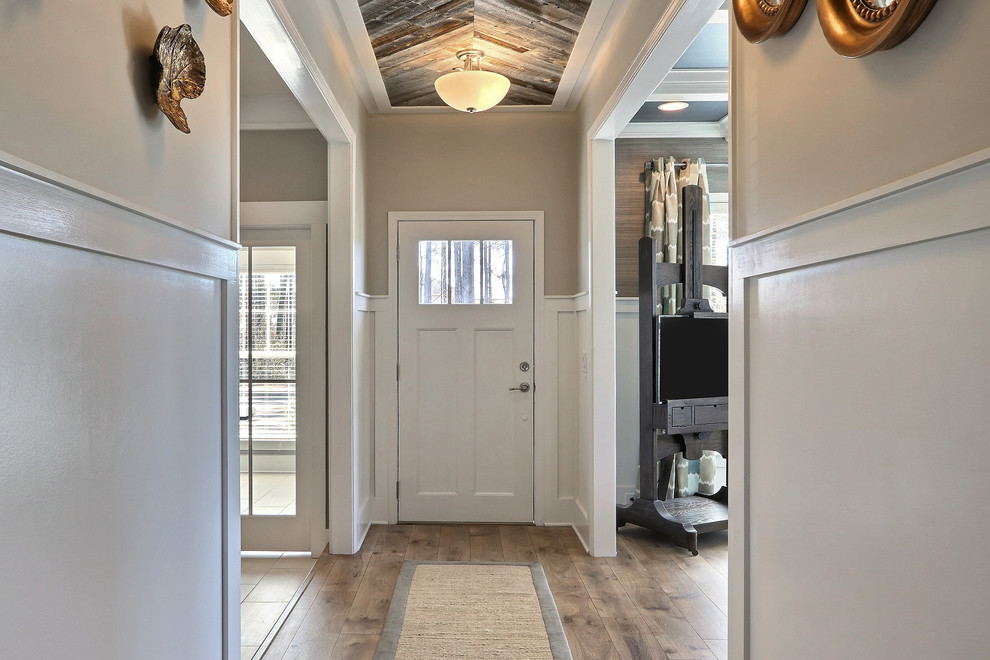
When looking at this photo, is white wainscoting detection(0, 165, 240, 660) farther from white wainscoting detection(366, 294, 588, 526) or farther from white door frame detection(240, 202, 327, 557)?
white wainscoting detection(366, 294, 588, 526)

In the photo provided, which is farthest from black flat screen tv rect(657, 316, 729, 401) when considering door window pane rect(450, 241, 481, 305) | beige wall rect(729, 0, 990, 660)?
beige wall rect(729, 0, 990, 660)

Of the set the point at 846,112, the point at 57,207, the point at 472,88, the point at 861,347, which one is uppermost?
the point at 472,88

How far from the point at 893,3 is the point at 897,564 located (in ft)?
2.95

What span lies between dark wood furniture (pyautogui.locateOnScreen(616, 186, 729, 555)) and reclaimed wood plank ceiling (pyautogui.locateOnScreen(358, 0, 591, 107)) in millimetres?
1170

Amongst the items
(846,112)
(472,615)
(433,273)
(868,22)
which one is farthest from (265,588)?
(868,22)

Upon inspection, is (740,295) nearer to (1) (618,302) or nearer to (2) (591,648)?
(2) (591,648)

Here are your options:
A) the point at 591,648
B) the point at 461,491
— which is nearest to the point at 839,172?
the point at 591,648

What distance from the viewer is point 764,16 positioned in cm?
144

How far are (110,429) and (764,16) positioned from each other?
1617 mm

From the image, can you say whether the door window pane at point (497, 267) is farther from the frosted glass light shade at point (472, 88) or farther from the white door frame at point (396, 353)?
the frosted glass light shade at point (472, 88)

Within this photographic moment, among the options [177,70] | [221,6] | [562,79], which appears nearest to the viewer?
[177,70]

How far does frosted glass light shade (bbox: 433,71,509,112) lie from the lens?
304 centimetres

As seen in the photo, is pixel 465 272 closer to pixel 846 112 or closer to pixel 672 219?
pixel 672 219

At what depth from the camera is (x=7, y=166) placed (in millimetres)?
846
